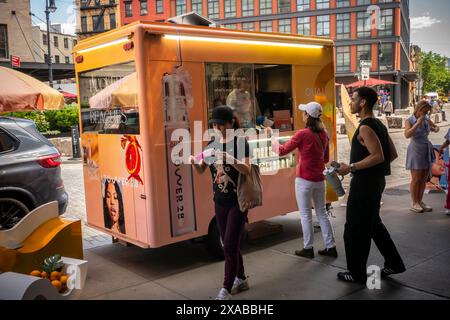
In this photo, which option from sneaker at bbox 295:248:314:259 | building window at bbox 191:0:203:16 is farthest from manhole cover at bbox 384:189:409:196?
building window at bbox 191:0:203:16

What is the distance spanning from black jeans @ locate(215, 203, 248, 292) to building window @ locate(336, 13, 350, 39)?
6177cm

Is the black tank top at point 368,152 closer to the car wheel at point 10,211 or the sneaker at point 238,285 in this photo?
the sneaker at point 238,285

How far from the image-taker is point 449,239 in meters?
6.16

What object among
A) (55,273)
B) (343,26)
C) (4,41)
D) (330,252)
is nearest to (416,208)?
(330,252)

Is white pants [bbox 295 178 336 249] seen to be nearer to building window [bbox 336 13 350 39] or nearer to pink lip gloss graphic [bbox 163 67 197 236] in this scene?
pink lip gloss graphic [bbox 163 67 197 236]

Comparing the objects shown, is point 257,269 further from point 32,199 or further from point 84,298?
point 32,199

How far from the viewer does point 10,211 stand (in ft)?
20.9

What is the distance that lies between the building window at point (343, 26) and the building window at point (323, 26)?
129 centimetres

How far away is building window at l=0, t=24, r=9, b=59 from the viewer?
29.9 m

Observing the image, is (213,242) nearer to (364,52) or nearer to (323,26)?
(364,52)

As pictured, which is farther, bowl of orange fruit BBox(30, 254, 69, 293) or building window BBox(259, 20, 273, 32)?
building window BBox(259, 20, 273, 32)

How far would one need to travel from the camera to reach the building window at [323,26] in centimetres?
6256

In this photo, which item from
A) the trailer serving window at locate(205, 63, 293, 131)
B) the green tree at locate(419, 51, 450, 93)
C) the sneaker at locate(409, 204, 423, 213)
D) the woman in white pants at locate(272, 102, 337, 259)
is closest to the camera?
the woman in white pants at locate(272, 102, 337, 259)

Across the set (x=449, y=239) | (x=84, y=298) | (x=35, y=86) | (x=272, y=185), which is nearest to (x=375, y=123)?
(x=272, y=185)
